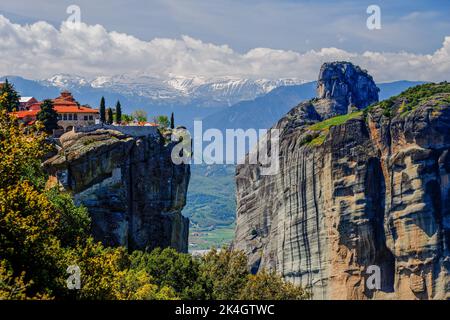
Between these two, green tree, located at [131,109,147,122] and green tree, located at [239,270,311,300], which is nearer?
green tree, located at [239,270,311,300]

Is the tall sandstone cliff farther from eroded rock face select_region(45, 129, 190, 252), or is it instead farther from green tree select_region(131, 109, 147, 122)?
eroded rock face select_region(45, 129, 190, 252)

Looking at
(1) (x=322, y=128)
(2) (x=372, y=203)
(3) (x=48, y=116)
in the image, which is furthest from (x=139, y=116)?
(1) (x=322, y=128)

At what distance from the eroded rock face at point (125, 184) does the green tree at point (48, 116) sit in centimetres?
354

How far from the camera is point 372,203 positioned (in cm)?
13338

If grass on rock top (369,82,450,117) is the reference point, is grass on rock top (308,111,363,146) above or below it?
below

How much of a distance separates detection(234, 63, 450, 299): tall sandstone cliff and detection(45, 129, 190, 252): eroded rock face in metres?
49.1

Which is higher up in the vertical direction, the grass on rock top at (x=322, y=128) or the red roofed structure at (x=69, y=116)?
the grass on rock top at (x=322, y=128)

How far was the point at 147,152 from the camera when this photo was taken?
86.7 metres

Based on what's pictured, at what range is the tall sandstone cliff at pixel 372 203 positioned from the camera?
410ft

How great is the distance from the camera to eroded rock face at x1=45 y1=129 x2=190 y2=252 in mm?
79188

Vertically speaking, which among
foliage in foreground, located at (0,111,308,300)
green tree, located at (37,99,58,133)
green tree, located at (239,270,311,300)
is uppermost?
green tree, located at (37,99,58,133)

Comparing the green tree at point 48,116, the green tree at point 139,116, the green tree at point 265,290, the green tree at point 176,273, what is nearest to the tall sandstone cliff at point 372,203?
the green tree at point 139,116

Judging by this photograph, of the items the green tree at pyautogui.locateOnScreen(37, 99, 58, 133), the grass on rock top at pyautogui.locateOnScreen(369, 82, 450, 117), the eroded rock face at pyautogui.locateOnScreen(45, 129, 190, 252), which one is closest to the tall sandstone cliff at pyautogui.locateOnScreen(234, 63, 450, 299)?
the grass on rock top at pyautogui.locateOnScreen(369, 82, 450, 117)

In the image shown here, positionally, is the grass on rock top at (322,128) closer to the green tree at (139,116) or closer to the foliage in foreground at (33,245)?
the green tree at (139,116)
